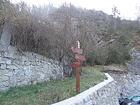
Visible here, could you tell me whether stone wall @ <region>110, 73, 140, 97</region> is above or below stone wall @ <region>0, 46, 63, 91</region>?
below

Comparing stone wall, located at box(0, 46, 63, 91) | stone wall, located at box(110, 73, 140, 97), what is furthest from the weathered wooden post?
stone wall, located at box(110, 73, 140, 97)

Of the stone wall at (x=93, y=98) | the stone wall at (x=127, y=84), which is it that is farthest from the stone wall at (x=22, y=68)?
the stone wall at (x=127, y=84)

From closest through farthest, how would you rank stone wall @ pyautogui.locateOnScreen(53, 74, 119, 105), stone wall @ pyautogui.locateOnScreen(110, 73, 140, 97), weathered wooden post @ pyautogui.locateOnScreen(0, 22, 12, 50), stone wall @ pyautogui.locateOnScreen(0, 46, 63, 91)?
stone wall @ pyautogui.locateOnScreen(53, 74, 119, 105) < weathered wooden post @ pyautogui.locateOnScreen(0, 22, 12, 50) < stone wall @ pyautogui.locateOnScreen(0, 46, 63, 91) < stone wall @ pyautogui.locateOnScreen(110, 73, 140, 97)

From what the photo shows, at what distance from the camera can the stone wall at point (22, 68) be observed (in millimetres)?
11344

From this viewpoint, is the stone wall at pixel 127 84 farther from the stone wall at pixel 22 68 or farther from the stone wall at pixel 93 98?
the stone wall at pixel 22 68

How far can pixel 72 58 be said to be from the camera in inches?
723

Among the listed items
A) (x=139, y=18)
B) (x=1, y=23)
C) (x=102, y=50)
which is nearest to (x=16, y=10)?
(x=1, y=23)

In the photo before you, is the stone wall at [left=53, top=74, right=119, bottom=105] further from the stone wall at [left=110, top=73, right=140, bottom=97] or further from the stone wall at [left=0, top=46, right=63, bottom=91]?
the stone wall at [left=110, top=73, right=140, bottom=97]

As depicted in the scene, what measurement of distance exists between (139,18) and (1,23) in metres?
32.5

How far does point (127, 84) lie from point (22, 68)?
14064 mm

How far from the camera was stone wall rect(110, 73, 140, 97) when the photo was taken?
80.7 ft

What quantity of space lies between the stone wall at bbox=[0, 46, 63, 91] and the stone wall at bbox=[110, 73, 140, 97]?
403 inches

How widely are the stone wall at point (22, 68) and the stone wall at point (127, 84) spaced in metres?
10.2

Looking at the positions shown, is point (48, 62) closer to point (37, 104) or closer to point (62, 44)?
point (62, 44)
